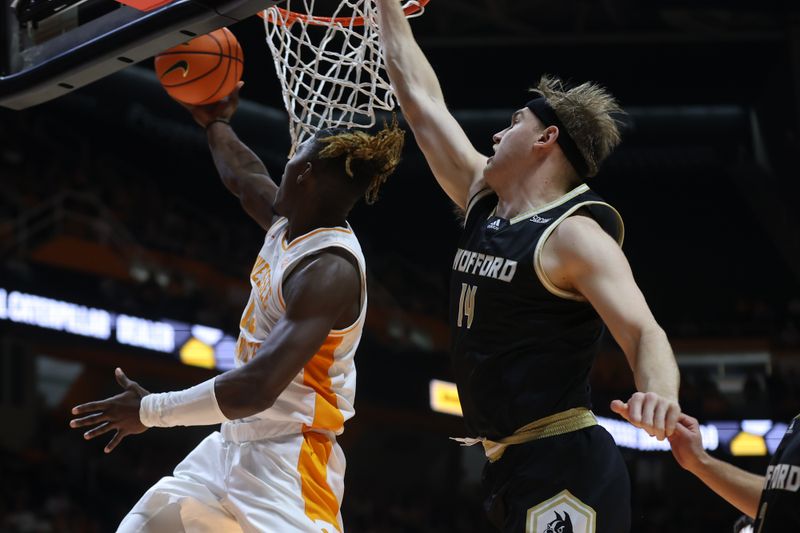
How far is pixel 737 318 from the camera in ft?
57.2

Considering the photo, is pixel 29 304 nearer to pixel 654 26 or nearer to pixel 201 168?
pixel 201 168

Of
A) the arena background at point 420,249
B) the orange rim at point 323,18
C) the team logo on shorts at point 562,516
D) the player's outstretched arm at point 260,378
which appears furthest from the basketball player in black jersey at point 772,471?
the arena background at point 420,249

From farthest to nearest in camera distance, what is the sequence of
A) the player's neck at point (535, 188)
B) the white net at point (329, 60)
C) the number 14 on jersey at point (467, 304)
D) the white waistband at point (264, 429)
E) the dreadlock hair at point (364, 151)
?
the white net at point (329, 60) < the dreadlock hair at point (364, 151) < the white waistband at point (264, 429) < the player's neck at point (535, 188) < the number 14 on jersey at point (467, 304)

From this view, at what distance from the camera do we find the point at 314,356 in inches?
134

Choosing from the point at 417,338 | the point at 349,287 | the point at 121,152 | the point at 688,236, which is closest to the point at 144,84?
the point at 121,152

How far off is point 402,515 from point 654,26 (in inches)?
304

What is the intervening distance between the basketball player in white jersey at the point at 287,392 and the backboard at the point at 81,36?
0.58m

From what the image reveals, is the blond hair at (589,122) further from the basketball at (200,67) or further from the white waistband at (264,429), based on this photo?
the basketball at (200,67)

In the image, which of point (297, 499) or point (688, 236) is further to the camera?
point (688, 236)

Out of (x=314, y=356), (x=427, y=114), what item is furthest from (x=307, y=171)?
(x=314, y=356)

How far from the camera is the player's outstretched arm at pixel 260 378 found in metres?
3.17

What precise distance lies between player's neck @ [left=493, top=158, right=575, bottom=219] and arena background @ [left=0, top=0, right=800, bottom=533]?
808cm

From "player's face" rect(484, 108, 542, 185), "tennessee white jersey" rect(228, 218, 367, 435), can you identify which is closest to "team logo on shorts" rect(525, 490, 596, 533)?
"tennessee white jersey" rect(228, 218, 367, 435)

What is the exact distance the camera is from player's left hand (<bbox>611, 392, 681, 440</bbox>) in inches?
91.0
